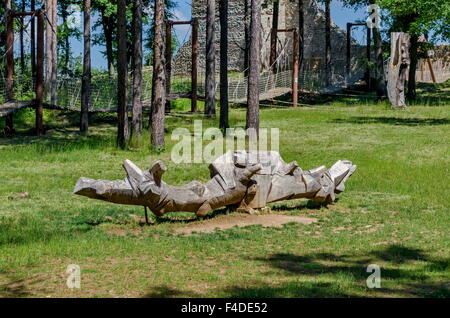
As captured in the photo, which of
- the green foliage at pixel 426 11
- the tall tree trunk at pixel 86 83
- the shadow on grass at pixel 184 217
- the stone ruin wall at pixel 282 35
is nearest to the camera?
the shadow on grass at pixel 184 217

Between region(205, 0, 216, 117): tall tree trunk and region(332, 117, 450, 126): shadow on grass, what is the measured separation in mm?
4445

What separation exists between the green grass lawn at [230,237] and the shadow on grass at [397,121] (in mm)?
4196

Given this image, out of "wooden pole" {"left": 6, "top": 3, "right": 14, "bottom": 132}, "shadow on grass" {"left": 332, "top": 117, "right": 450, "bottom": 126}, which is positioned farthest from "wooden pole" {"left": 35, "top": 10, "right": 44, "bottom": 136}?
"shadow on grass" {"left": 332, "top": 117, "right": 450, "bottom": 126}

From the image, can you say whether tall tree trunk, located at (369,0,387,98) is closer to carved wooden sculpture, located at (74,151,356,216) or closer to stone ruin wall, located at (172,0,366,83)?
stone ruin wall, located at (172,0,366,83)

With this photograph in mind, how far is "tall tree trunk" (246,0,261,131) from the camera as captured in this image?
19406mm

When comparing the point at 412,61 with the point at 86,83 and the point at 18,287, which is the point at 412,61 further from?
the point at 18,287

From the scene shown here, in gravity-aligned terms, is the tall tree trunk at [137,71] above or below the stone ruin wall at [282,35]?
below

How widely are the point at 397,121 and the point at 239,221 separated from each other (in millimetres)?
13901

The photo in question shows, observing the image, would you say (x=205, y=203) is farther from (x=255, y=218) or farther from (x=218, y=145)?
(x=218, y=145)

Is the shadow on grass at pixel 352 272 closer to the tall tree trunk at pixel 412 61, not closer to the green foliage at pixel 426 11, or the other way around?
the green foliage at pixel 426 11

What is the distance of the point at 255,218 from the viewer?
11.3m

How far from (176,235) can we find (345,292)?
11.1 feet

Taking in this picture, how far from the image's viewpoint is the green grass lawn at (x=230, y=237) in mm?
7625

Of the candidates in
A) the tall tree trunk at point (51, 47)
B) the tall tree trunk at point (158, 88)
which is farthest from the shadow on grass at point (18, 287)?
the tall tree trunk at point (51, 47)
